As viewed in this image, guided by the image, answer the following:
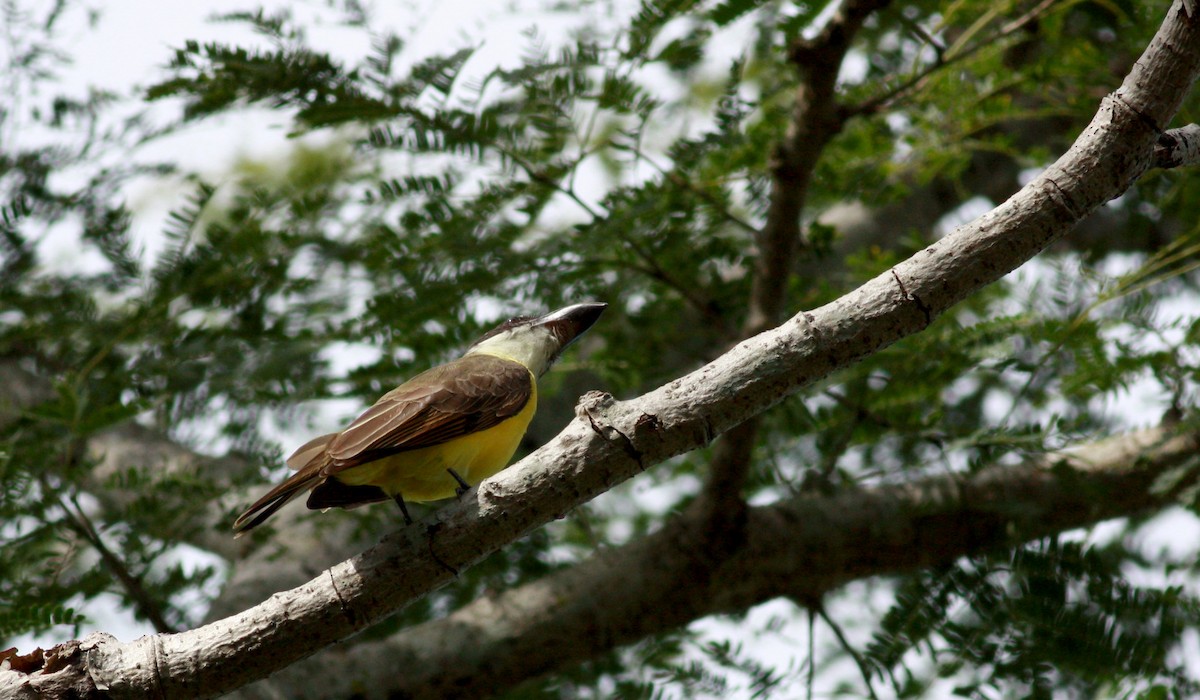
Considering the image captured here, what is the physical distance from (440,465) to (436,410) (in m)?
0.21

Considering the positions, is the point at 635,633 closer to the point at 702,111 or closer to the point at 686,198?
the point at 686,198

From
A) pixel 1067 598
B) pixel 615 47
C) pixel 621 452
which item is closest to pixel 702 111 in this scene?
pixel 615 47

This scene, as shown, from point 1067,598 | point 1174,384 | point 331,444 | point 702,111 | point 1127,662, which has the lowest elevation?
point 1127,662

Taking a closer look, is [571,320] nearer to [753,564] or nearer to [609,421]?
[753,564]

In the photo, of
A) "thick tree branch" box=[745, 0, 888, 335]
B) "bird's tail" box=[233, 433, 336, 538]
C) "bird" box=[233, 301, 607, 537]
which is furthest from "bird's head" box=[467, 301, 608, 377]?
"bird's tail" box=[233, 433, 336, 538]

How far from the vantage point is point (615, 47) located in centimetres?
436

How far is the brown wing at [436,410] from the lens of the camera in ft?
10.7

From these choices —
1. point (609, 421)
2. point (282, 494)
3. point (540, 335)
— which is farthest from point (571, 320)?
point (609, 421)

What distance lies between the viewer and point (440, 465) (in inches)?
139

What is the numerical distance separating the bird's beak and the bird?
1.37 feet

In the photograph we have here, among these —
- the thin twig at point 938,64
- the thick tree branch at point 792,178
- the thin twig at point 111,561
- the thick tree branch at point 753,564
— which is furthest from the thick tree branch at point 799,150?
the thin twig at point 111,561

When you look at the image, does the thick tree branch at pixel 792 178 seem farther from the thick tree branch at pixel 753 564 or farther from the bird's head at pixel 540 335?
the bird's head at pixel 540 335

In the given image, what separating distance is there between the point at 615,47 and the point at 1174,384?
270 cm

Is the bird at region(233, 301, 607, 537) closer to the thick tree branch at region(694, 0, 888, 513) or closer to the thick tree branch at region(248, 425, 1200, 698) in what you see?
the thick tree branch at region(694, 0, 888, 513)
